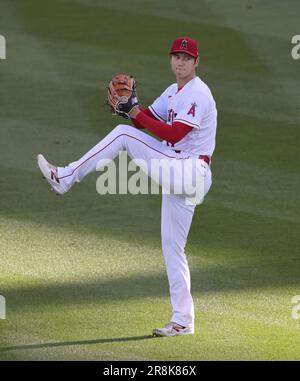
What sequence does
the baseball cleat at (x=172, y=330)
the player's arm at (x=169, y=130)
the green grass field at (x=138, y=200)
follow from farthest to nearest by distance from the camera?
the green grass field at (x=138, y=200)
the baseball cleat at (x=172, y=330)
the player's arm at (x=169, y=130)

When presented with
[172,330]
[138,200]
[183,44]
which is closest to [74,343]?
[172,330]

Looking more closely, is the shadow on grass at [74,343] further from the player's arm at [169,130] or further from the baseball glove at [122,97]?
the baseball glove at [122,97]

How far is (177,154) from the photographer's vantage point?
27.2 feet

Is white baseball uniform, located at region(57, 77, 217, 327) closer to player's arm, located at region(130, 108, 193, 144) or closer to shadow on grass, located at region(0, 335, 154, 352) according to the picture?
player's arm, located at region(130, 108, 193, 144)

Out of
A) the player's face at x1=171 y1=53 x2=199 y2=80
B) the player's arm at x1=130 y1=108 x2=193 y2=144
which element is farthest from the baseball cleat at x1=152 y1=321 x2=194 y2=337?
the player's face at x1=171 y1=53 x2=199 y2=80

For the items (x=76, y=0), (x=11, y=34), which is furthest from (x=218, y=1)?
(x=11, y=34)

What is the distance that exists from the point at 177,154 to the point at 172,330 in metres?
1.23

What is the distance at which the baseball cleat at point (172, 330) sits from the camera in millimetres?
8180

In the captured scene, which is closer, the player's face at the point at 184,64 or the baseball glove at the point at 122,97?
the baseball glove at the point at 122,97

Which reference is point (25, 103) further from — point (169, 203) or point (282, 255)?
point (169, 203)

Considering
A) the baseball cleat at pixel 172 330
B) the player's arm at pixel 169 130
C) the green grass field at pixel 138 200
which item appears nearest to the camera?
the player's arm at pixel 169 130

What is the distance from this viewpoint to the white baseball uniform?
8062 mm

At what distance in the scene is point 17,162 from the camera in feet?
41.3

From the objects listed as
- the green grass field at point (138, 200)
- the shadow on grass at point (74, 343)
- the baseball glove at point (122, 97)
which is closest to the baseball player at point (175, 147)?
the baseball glove at point (122, 97)
